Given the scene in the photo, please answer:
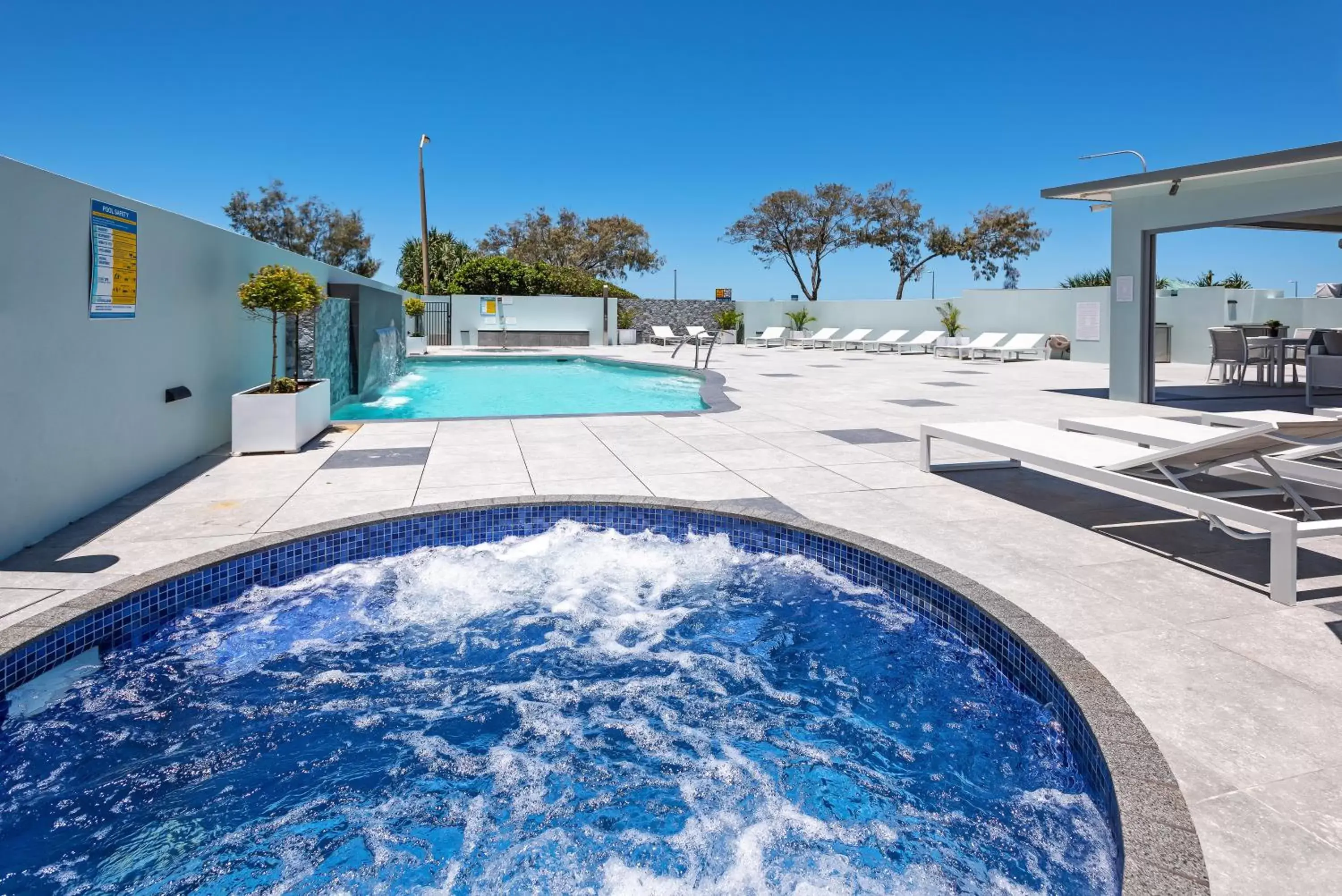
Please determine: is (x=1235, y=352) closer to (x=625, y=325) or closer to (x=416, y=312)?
(x=625, y=325)

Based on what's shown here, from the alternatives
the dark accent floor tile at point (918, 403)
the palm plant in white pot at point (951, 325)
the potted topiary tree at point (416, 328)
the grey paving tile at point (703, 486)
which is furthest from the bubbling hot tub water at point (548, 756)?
the potted topiary tree at point (416, 328)

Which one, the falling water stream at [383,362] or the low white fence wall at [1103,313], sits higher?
the low white fence wall at [1103,313]

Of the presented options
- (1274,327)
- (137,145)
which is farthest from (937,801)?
(137,145)

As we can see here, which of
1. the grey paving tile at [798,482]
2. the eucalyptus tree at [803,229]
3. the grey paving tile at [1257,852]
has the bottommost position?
the grey paving tile at [1257,852]

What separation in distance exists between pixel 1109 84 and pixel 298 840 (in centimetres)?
3259

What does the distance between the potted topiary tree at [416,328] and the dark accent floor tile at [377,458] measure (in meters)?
14.7

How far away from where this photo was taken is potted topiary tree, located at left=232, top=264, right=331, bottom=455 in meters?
6.25

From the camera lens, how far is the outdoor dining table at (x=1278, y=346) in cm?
1148

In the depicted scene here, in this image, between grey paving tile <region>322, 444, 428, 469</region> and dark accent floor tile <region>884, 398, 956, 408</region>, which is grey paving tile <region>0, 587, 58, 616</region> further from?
dark accent floor tile <region>884, 398, 956, 408</region>

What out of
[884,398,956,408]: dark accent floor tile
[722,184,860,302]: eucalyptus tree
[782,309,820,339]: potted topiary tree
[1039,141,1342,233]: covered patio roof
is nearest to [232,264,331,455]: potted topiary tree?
[884,398,956,408]: dark accent floor tile

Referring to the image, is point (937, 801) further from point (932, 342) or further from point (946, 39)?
point (946, 39)

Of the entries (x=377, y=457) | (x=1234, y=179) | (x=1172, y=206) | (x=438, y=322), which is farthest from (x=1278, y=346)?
(x=438, y=322)

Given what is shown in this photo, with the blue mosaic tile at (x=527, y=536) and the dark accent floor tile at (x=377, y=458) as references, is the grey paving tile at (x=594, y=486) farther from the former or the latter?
the dark accent floor tile at (x=377, y=458)

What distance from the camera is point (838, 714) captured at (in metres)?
2.80
